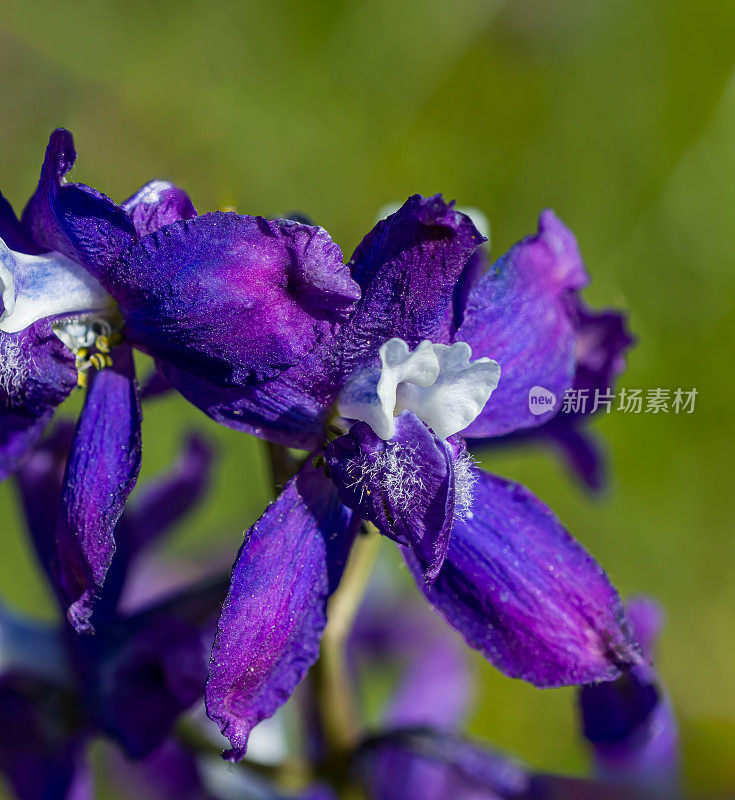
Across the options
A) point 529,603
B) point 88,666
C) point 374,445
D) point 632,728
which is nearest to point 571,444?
point 632,728

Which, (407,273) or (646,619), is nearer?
(407,273)

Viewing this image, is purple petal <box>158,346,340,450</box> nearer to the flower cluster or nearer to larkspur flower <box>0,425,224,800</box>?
the flower cluster

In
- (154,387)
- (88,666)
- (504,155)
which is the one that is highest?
(504,155)

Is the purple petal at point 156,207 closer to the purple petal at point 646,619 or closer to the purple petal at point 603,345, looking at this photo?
the purple petal at point 603,345

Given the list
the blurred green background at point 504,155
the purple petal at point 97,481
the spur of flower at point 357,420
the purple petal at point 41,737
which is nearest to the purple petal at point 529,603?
the spur of flower at point 357,420

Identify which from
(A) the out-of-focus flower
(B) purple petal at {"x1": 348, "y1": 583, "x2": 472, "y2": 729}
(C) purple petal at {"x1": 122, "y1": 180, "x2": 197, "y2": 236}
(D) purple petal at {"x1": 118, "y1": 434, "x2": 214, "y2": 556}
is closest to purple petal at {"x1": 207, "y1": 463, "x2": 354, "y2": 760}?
(C) purple petal at {"x1": 122, "y1": 180, "x2": 197, "y2": 236}

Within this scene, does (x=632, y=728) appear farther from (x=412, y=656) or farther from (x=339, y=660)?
(x=412, y=656)

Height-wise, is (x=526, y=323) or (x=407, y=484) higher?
(x=526, y=323)
